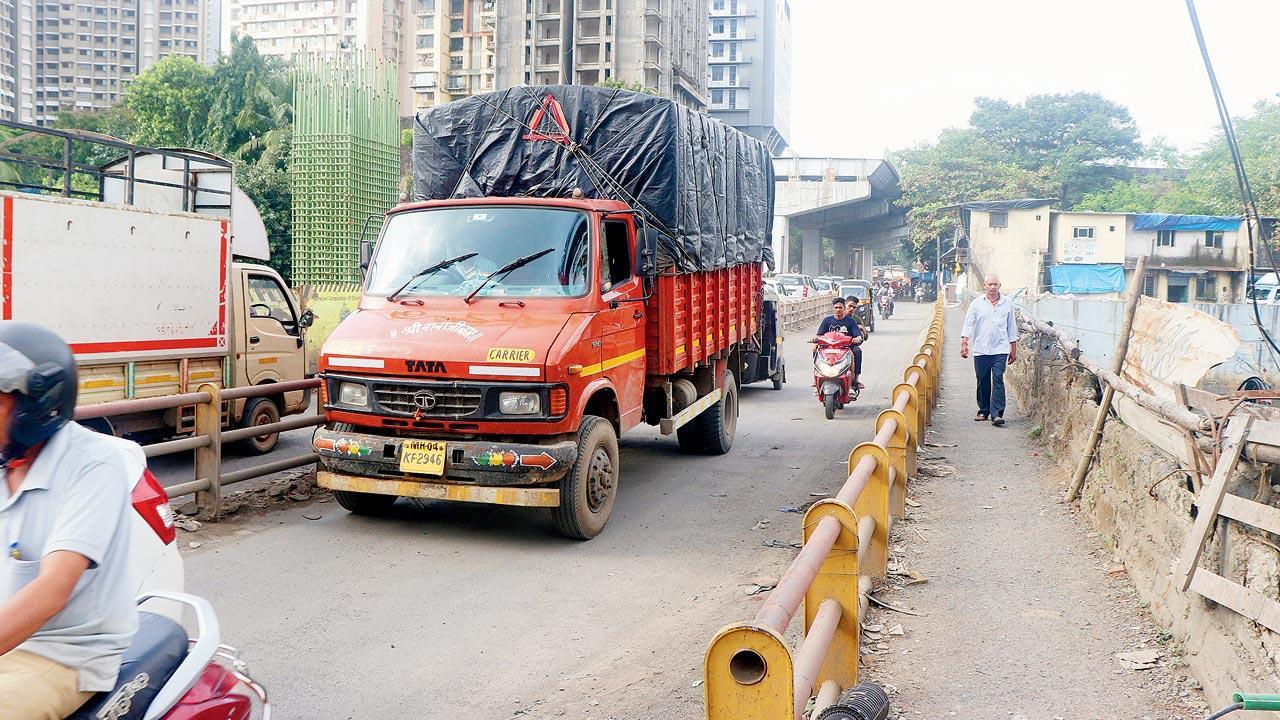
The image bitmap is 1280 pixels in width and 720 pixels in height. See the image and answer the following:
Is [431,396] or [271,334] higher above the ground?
[271,334]

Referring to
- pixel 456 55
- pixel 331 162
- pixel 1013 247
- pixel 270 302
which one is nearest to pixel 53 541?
pixel 270 302

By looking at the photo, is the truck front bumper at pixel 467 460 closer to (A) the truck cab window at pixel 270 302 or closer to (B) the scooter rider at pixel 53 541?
(B) the scooter rider at pixel 53 541

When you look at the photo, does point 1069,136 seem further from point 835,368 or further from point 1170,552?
point 1170,552

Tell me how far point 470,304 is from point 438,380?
0.88 m

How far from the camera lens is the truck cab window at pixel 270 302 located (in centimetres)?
1144

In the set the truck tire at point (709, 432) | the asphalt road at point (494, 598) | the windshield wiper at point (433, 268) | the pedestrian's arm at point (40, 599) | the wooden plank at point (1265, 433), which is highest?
the windshield wiper at point (433, 268)

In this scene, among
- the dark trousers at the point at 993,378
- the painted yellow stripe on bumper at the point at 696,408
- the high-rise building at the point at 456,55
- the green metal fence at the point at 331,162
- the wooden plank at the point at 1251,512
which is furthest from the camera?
the high-rise building at the point at 456,55

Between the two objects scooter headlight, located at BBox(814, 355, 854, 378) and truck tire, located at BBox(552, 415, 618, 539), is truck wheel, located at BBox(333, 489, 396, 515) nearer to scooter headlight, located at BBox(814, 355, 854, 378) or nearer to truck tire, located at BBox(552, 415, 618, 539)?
truck tire, located at BBox(552, 415, 618, 539)

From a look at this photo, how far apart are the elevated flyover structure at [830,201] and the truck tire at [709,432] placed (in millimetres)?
46532

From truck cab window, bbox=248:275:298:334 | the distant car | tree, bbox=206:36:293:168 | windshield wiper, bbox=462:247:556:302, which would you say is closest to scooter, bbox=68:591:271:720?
windshield wiper, bbox=462:247:556:302

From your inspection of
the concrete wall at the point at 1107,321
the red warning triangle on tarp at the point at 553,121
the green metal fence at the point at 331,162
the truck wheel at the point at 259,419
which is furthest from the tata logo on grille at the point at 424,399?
the green metal fence at the point at 331,162

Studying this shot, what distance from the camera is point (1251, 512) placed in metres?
4.53

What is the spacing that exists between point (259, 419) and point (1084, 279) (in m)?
58.6

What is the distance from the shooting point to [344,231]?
3034cm
